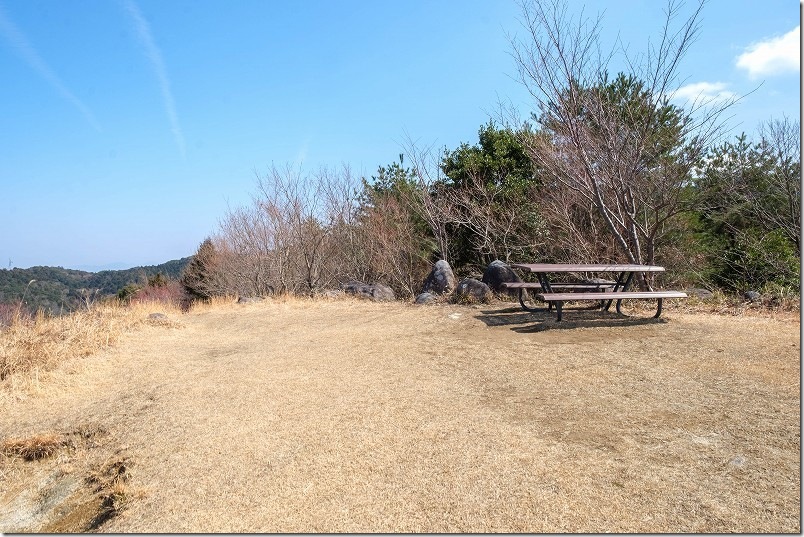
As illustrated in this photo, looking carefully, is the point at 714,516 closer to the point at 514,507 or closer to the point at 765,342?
the point at 514,507

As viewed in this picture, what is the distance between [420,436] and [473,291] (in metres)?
5.23

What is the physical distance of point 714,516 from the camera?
1914 mm

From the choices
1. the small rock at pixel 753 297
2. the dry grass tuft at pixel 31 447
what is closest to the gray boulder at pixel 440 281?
the small rock at pixel 753 297

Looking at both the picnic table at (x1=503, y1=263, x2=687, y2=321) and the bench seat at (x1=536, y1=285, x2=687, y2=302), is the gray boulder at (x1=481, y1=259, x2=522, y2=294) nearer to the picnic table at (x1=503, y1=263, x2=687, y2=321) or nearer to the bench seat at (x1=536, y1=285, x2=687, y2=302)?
the picnic table at (x1=503, y1=263, x2=687, y2=321)

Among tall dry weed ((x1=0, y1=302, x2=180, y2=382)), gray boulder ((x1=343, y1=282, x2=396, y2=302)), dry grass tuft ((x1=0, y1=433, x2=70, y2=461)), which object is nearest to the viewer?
dry grass tuft ((x1=0, y1=433, x2=70, y2=461))

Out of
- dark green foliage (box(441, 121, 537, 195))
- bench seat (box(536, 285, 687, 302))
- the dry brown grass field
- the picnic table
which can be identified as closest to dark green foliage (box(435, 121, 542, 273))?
dark green foliage (box(441, 121, 537, 195))

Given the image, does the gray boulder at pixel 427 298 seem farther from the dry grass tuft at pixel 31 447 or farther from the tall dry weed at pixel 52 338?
the dry grass tuft at pixel 31 447

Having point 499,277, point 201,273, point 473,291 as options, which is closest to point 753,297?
point 499,277

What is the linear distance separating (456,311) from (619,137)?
360 centimetres

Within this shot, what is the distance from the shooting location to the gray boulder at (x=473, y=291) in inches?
301

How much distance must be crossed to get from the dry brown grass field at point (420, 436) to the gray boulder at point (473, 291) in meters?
2.43

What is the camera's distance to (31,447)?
9.67 feet

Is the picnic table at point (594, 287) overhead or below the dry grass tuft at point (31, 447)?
overhead

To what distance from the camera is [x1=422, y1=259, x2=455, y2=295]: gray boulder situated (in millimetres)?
9115
